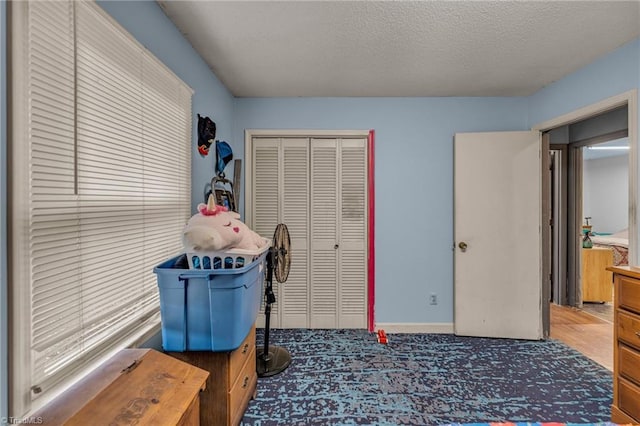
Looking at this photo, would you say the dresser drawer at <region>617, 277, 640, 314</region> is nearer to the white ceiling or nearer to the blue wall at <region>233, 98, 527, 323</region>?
the blue wall at <region>233, 98, 527, 323</region>

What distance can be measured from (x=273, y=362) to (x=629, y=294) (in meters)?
2.47

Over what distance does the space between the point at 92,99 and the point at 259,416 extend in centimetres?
197

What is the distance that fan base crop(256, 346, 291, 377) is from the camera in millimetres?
2284

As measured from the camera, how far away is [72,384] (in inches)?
41.5

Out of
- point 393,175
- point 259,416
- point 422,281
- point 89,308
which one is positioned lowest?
point 259,416

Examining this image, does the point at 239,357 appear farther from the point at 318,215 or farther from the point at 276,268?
the point at 318,215

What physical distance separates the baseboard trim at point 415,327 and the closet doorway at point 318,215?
0.24 meters

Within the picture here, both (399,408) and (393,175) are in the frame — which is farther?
(393,175)

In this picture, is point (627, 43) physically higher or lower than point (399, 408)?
higher

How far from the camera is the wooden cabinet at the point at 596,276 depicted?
3910 mm

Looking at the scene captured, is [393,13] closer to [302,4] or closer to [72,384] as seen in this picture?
[302,4]

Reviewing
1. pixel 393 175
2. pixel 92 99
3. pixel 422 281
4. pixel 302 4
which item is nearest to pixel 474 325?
pixel 422 281

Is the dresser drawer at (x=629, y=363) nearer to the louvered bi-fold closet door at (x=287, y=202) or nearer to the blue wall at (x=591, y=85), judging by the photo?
the blue wall at (x=591, y=85)

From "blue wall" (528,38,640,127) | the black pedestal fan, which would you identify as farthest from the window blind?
"blue wall" (528,38,640,127)
